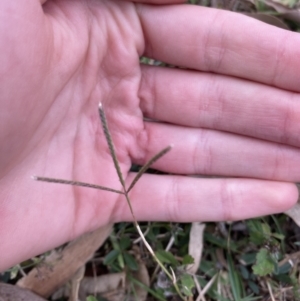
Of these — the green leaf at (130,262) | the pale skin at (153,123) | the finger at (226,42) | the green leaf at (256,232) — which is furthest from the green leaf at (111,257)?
the finger at (226,42)

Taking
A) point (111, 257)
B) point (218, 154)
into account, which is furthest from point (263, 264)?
point (111, 257)

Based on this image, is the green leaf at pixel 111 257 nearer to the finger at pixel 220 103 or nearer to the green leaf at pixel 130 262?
the green leaf at pixel 130 262

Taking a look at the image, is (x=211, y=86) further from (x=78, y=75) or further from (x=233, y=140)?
(x=78, y=75)

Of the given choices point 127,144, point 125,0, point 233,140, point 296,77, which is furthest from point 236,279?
point 125,0

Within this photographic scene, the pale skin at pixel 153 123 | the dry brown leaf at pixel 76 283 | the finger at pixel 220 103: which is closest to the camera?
the pale skin at pixel 153 123

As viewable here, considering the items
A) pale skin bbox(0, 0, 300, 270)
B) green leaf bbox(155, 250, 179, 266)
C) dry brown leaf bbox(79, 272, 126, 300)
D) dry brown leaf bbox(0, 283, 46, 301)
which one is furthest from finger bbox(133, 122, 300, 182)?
dry brown leaf bbox(0, 283, 46, 301)

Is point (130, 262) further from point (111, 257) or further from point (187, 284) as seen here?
point (187, 284)
